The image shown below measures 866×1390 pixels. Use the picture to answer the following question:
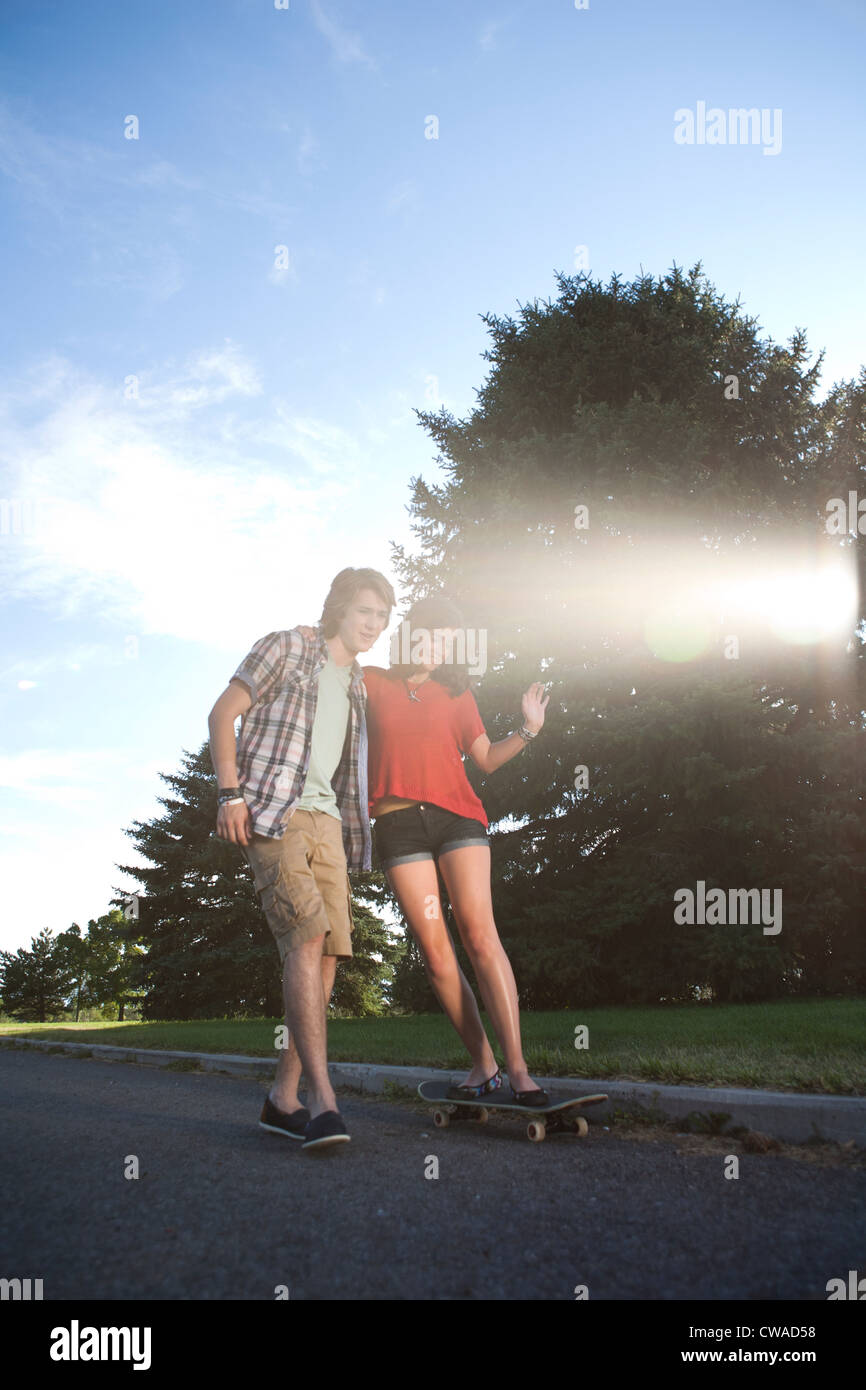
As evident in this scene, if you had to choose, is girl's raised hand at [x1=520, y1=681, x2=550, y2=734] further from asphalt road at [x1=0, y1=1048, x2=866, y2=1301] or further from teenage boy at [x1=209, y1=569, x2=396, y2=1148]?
asphalt road at [x1=0, y1=1048, x2=866, y2=1301]

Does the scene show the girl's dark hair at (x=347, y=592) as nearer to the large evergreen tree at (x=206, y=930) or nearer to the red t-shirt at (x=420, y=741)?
the red t-shirt at (x=420, y=741)

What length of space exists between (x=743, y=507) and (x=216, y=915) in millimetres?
17227

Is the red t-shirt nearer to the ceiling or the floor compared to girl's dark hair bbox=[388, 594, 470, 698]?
nearer to the floor

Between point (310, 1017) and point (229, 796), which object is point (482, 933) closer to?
point (310, 1017)

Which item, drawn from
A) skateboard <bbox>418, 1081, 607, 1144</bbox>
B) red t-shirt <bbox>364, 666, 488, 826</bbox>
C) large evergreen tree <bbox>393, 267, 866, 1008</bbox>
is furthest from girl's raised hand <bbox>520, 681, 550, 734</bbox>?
large evergreen tree <bbox>393, 267, 866, 1008</bbox>

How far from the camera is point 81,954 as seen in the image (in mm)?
39250

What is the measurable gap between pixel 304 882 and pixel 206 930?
832 inches

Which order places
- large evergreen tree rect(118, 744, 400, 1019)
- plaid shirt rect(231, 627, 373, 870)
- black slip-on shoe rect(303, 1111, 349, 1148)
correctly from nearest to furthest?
black slip-on shoe rect(303, 1111, 349, 1148)
plaid shirt rect(231, 627, 373, 870)
large evergreen tree rect(118, 744, 400, 1019)

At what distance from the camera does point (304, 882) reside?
3.20 meters

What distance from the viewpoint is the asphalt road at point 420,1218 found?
168 centimetres

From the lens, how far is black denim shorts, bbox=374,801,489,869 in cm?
358

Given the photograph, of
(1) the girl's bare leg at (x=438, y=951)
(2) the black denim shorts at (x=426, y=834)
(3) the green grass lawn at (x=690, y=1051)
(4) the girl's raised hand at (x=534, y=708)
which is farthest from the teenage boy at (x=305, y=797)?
(3) the green grass lawn at (x=690, y=1051)

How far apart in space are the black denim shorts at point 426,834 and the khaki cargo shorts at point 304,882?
258 millimetres
